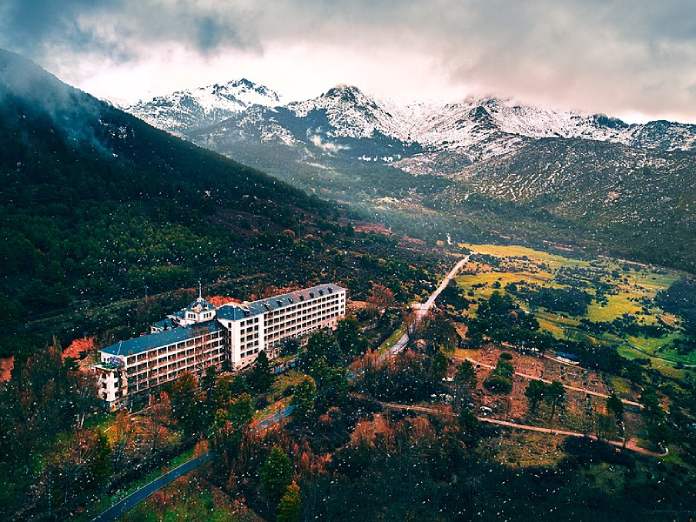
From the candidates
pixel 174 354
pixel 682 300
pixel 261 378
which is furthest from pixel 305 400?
pixel 682 300

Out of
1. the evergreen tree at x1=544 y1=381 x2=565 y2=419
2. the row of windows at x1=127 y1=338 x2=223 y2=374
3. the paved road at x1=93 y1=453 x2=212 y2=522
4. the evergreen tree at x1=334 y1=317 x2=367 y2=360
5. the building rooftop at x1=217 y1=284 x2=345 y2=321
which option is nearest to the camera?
the paved road at x1=93 y1=453 x2=212 y2=522

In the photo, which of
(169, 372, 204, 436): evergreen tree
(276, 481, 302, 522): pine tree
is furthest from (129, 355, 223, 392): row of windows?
(276, 481, 302, 522): pine tree

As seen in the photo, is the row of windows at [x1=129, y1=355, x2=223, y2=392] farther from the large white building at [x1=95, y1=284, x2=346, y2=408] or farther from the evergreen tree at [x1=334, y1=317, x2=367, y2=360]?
the evergreen tree at [x1=334, y1=317, x2=367, y2=360]

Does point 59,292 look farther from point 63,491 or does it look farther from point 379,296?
point 379,296

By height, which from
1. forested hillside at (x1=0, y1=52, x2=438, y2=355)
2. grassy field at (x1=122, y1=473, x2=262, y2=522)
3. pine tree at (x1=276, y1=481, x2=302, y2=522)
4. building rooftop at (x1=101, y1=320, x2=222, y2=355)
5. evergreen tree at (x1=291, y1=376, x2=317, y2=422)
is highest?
forested hillside at (x1=0, y1=52, x2=438, y2=355)

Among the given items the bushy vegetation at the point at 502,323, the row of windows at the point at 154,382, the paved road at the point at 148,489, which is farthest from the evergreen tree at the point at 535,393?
the row of windows at the point at 154,382

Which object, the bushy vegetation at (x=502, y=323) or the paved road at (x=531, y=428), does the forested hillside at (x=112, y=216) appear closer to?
the bushy vegetation at (x=502, y=323)

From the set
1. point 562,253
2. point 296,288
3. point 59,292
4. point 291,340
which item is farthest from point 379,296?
point 562,253
